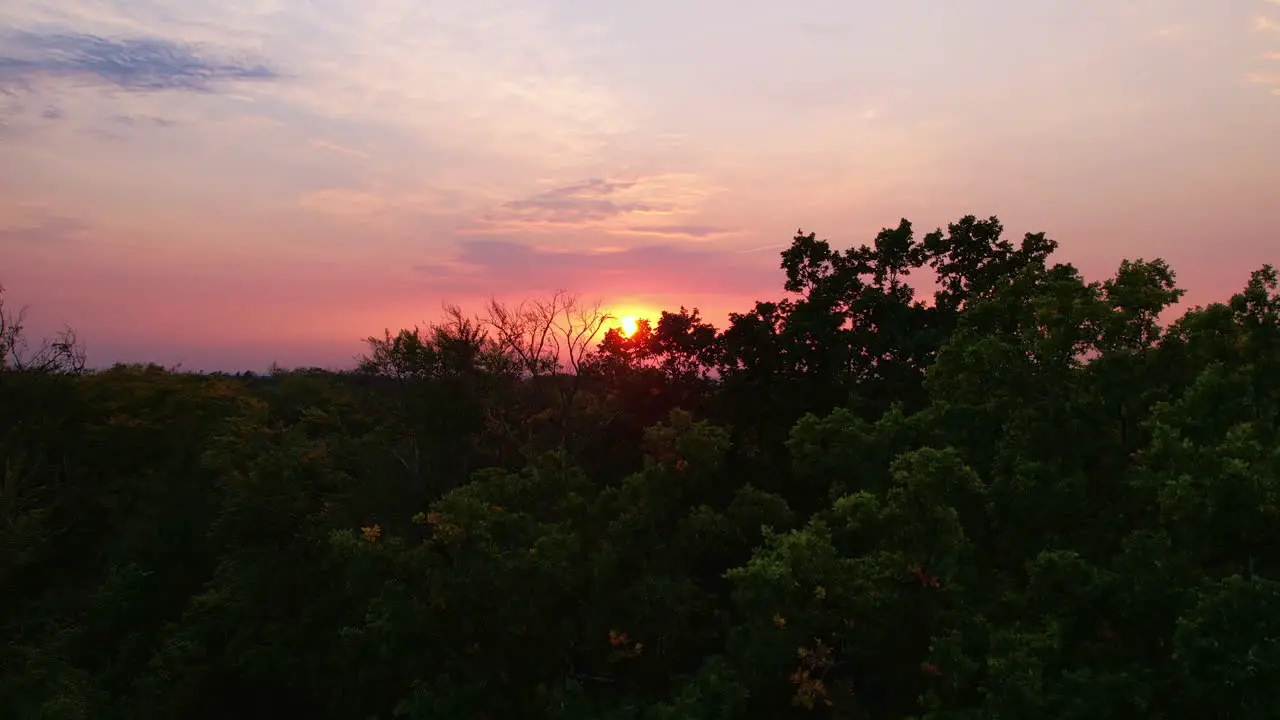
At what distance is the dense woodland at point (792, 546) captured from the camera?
13164 mm

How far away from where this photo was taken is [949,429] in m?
17.7

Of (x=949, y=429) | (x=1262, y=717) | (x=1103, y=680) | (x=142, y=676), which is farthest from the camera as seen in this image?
(x=142, y=676)

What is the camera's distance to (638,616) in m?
15.9

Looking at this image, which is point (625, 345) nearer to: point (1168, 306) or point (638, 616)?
point (638, 616)

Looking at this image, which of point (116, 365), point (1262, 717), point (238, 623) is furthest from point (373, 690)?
point (116, 365)

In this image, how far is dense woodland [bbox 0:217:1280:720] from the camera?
13.2m

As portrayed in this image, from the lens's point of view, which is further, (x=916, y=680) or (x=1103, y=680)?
(x=916, y=680)

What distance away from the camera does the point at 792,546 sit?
14.0 meters

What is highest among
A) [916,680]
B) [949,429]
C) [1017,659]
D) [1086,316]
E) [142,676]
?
[1086,316]

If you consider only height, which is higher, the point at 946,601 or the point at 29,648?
the point at 946,601

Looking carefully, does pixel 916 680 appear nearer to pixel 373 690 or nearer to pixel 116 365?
pixel 373 690

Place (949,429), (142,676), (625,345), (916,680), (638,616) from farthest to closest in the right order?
(625,345), (142,676), (949,429), (638,616), (916,680)

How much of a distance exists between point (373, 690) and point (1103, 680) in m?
16.0

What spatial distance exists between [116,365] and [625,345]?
30.2 m
